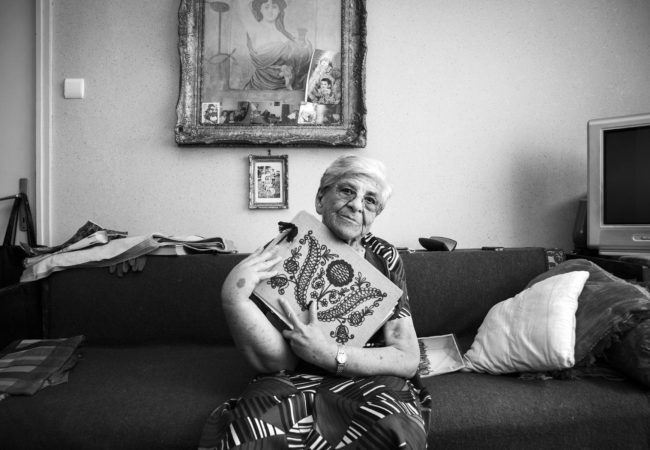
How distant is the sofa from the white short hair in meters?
0.72

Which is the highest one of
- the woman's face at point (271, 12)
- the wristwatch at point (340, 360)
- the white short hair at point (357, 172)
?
the woman's face at point (271, 12)

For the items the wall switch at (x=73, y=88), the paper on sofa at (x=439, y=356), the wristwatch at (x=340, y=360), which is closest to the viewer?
the wristwatch at (x=340, y=360)

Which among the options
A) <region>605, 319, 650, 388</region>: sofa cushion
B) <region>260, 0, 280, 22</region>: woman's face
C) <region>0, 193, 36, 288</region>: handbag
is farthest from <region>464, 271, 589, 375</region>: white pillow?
<region>0, 193, 36, 288</region>: handbag

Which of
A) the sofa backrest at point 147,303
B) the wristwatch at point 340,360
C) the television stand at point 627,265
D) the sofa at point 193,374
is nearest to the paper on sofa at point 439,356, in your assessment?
the sofa at point 193,374

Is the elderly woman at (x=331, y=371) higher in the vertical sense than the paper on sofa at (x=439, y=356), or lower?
higher

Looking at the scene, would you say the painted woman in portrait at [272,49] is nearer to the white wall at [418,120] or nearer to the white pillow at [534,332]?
the white wall at [418,120]

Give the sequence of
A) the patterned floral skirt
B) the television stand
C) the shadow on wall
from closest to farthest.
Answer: the patterned floral skirt < the television stand < the shadow on wall

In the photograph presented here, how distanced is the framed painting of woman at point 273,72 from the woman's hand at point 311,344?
131cm

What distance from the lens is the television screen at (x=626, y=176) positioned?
1.90 meters

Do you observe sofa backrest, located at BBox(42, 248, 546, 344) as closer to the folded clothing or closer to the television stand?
the folded clothing

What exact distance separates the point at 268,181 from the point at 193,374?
3.64ft

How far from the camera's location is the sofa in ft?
4.03

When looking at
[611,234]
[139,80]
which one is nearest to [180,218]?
[139,80]

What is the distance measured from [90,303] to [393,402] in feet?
5.18
